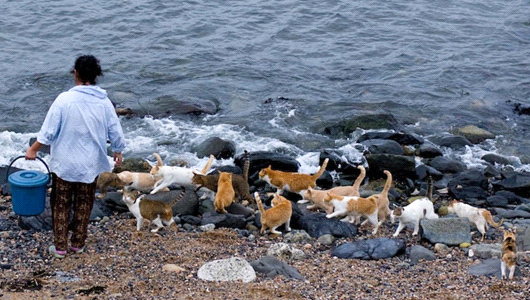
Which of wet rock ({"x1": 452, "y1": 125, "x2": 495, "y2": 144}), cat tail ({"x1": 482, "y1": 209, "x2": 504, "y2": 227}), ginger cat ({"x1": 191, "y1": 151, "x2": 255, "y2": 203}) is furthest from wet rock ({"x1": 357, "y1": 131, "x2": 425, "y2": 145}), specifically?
cat tail ({"x1": 482, "y1": 209, "x2": 504, "y2": 227})

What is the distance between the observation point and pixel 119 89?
1978 centimetres

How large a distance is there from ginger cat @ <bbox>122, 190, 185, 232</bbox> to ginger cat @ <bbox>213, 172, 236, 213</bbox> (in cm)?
103

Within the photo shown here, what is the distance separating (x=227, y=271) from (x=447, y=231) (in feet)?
11.8

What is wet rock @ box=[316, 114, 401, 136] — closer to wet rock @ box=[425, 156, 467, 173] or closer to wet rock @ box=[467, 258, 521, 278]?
wet rock @ box=[425, 156, 467, 173]

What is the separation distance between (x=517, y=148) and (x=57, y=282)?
1173cm

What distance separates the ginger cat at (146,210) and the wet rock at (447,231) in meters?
3.51

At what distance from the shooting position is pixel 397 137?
1680 centimetres

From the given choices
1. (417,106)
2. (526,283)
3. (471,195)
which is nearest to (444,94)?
(417,106)

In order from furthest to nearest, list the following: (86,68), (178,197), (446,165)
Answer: (446,165) → (178,197) → (86,68)

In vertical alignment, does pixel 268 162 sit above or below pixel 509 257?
below

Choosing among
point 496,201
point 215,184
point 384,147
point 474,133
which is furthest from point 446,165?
point 215,184

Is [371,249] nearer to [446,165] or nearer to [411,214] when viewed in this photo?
[411,214]

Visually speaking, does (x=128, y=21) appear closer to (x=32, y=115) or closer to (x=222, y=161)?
(x=32, y=115)

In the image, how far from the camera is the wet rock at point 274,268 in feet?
28.8
